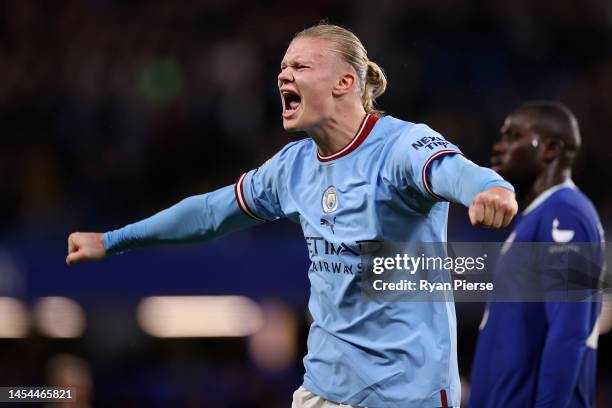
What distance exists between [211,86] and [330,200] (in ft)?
21.5

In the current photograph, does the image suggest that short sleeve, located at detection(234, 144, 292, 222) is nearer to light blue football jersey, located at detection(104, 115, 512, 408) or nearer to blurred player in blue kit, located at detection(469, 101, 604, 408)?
light blue football jersey, located at detection(104, 115, 512, 408)

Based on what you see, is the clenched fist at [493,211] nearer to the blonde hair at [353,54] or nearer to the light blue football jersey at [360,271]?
the light blue football jersey at [360,271]

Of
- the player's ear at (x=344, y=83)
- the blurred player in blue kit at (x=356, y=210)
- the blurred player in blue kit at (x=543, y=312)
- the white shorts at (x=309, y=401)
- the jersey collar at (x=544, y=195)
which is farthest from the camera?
the jersey collar at (x=544, y=195)

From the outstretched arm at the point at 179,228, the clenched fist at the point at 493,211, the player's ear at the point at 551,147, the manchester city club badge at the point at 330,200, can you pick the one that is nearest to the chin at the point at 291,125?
the manchester city club badge at the point at 330,200

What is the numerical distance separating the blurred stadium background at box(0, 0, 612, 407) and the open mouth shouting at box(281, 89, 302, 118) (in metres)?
4.09

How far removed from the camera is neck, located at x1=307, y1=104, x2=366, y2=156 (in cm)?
368

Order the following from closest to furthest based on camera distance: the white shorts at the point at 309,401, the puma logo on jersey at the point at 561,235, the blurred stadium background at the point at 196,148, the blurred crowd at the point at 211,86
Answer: the white shorts at the point at 309,401 < the puma logo on jersey at the point at 561,235 < the blurred stadium background at the point at 196,148 < the blurred crowd at the point at 211,86

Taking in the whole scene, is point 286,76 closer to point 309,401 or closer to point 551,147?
point 309,401

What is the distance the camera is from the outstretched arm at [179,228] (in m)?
4.00

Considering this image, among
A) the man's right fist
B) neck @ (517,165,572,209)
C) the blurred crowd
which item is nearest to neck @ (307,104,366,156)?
the man's right fist

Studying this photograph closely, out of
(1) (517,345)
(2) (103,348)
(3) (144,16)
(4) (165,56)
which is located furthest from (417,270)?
(3) (144,16)

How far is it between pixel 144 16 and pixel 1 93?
1.64 meters

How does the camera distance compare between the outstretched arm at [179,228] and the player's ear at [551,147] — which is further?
the player's ear at [551,147]

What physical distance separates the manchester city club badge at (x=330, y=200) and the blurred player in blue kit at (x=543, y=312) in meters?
1.45
